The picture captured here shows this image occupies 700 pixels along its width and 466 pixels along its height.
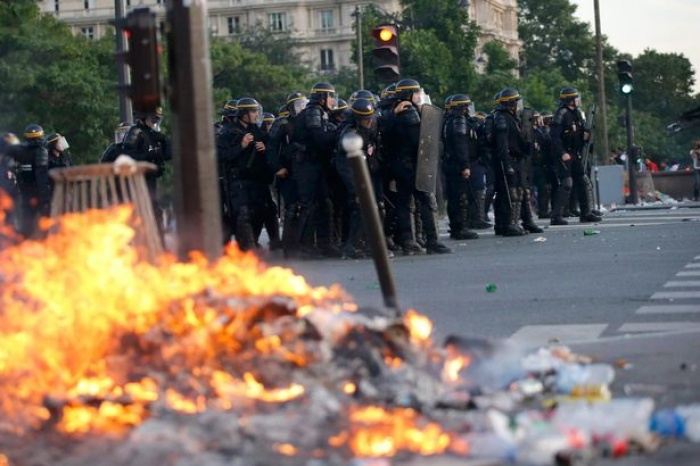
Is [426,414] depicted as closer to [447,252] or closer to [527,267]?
[527,267]

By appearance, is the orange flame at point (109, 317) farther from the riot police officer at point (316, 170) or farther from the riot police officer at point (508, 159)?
the riot police officer at point (508, 159)

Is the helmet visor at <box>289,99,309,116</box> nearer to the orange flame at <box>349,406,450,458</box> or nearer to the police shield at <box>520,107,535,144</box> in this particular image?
the police shield at <box>520,107,535,144</box>

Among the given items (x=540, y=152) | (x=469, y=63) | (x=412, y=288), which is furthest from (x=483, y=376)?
(x=469, y=63)

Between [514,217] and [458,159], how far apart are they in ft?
4.40

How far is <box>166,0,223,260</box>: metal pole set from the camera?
937 cm

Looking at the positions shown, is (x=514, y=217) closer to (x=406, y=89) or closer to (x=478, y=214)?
(x=478, y=214)

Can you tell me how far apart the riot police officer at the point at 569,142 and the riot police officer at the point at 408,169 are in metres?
6.36

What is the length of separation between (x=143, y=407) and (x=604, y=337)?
4357mm

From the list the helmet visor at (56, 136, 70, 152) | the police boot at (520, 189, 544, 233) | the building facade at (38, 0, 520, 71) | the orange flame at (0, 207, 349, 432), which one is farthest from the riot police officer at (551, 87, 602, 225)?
the building facade at (38, 0, 520, 71)

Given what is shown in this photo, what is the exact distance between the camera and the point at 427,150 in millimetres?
21125

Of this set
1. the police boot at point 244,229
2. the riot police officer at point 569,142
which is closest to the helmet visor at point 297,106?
the police boot at point 244,229

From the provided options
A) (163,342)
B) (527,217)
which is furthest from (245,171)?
(163,342)

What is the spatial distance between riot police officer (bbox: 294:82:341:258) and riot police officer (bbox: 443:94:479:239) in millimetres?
3577

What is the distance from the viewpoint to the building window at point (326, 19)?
15238cm
